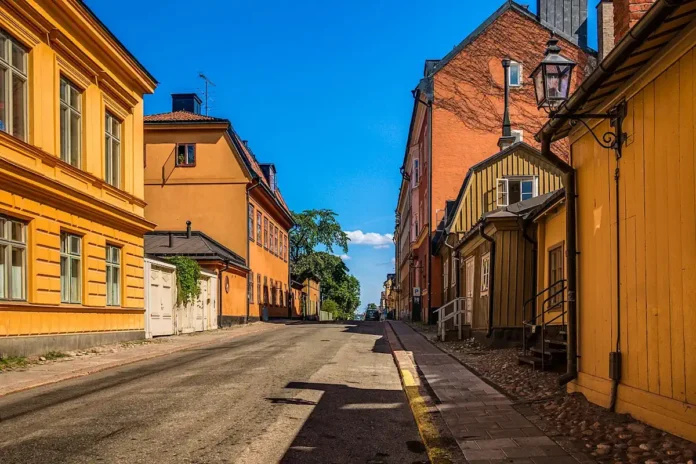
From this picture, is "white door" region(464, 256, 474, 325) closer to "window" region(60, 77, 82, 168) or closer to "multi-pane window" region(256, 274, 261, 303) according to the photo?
"window" region(60, 77, 82, 168)

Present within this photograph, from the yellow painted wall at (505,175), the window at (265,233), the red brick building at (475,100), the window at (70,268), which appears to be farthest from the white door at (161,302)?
the window at (265,233)

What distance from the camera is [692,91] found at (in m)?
5.27

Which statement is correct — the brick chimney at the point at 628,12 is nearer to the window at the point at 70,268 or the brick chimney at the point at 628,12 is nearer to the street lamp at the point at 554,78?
the street lamp at the point at 554,78

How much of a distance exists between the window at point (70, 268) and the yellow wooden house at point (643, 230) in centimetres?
1108

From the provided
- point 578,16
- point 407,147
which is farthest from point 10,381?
point 407,147

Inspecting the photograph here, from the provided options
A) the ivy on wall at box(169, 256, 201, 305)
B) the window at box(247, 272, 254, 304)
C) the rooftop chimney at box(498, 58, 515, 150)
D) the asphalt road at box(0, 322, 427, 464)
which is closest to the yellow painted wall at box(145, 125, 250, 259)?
the window at box(247, 272, 254, 304)

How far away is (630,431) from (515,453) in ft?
4.10

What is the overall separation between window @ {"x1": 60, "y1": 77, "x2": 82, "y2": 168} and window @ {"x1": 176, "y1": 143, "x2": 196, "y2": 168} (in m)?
17.6

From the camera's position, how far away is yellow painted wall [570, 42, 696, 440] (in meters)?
5.35

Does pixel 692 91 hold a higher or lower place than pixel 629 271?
higher

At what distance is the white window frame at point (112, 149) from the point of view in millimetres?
17469

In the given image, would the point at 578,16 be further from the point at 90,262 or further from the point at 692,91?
the point at 692,91

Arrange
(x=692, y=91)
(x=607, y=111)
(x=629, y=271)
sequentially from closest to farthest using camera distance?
(x=692, y=91) → (x=629, y=271) → (x=607, y=111)

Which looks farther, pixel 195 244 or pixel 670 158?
pixel 195 244
